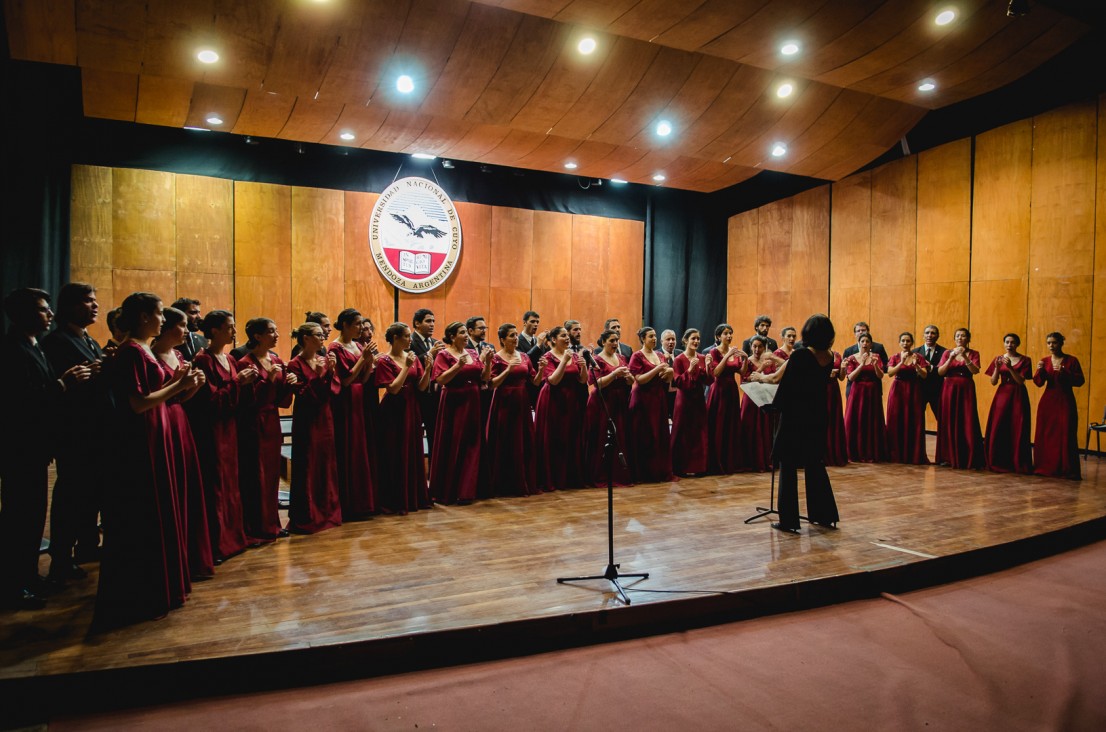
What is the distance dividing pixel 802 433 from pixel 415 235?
6.26m

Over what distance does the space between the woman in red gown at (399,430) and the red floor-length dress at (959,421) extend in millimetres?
5507

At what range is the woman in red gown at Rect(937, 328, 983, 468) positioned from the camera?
675cm

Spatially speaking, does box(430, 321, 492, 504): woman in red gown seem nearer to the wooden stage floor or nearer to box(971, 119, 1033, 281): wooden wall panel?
the wooden stage floor

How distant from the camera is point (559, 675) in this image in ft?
9.04

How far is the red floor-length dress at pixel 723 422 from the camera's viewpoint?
655 centimetres

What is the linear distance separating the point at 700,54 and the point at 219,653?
21.3 feet

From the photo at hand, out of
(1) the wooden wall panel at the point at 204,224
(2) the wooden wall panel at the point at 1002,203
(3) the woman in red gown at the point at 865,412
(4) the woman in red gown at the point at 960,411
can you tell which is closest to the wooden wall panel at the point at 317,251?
(1) the wooden wall panel at the point at 204,224

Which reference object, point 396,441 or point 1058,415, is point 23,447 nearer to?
point 396,441

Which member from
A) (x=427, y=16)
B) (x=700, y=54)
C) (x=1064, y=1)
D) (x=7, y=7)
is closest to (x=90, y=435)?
(x=7, y=7)

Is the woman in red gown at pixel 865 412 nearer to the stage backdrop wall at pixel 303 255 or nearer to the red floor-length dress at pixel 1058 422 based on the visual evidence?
the red floor-length dress at pixel 1058 422

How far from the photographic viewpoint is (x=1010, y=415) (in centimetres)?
655

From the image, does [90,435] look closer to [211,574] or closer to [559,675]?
[211,574]

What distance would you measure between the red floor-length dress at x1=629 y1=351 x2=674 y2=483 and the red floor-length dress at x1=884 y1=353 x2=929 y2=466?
2.87 m

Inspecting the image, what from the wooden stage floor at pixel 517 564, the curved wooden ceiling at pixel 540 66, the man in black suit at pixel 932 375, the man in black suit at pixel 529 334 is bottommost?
the wooden stage floor at pixel 517 564
